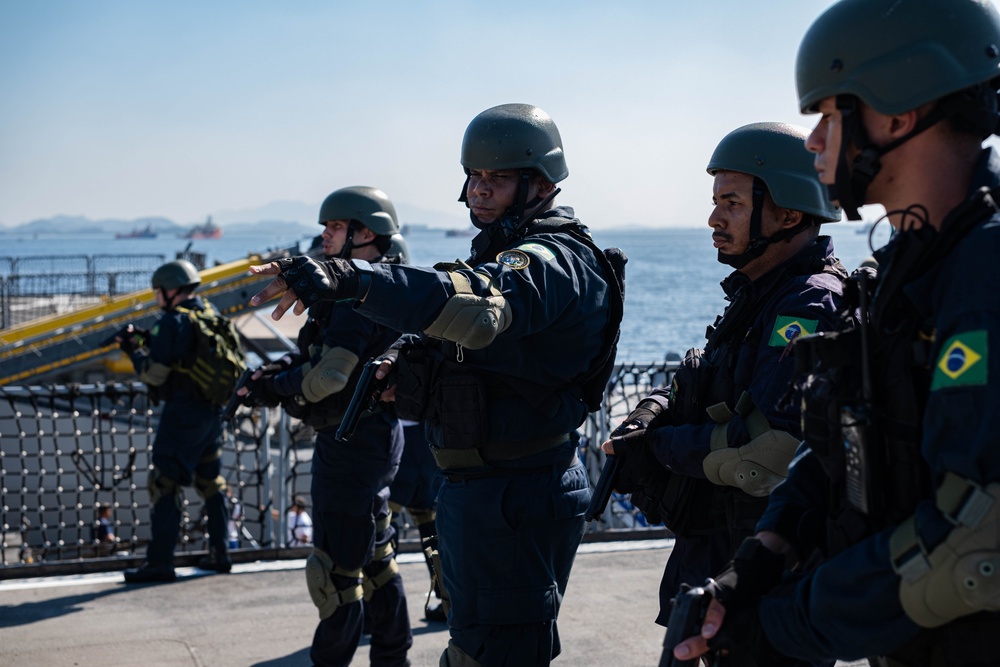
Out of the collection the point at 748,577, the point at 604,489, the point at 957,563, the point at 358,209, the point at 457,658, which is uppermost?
the point at 358,209

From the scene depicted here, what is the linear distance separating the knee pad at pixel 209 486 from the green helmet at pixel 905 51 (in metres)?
6.47

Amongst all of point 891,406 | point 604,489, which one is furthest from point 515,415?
point 891,406

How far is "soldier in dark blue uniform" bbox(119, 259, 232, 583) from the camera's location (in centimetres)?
759

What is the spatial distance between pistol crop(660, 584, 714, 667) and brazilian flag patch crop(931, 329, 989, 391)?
25.4 inches

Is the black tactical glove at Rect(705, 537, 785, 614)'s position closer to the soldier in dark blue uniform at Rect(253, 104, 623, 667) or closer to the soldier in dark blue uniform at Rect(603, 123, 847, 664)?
the soldier in dark blue uniform at Rect(603, 123, 847, 664)

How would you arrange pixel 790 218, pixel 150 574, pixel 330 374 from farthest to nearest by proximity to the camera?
pixel 150 574 < pixel 330 374 < pixel 790 218

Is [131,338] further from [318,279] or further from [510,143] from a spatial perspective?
[318,279]

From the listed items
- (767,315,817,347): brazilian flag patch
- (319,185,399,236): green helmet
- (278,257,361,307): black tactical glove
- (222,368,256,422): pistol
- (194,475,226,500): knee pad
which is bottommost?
(194,475,226,500): knee pad

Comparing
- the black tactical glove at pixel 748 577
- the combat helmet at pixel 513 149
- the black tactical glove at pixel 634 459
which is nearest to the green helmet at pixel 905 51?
the black tactical glove at pixel 748 577

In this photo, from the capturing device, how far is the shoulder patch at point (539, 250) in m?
3.42

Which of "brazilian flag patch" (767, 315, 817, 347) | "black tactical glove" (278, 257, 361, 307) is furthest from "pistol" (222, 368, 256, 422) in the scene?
"brazilian flag patch" (767, 315, 817, 347)

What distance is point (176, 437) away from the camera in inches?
305

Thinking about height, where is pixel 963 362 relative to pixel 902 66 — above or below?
below

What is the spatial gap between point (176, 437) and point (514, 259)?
5.09 meters
